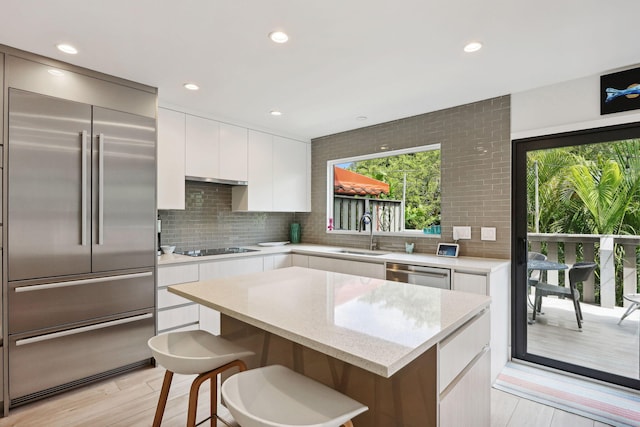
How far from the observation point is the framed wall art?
2447 mm

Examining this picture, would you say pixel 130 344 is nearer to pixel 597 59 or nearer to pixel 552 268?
pixel 552 268

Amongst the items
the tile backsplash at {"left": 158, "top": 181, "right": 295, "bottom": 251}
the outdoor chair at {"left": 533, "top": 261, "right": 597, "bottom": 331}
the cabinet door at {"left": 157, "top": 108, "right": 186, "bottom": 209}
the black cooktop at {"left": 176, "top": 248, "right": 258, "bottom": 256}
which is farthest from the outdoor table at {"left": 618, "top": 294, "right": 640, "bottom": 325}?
the cabinet door at {"left": 157, "top": 108, "right": 186, "bottom": 209}

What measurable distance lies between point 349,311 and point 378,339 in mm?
335

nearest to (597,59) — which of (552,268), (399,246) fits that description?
(552,268)

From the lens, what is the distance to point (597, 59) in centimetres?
237

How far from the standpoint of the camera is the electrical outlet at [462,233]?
130 inches

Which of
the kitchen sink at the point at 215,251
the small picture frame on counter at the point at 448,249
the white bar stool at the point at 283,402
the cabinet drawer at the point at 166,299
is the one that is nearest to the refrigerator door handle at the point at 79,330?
the cabinet drawer at the point at 166,299

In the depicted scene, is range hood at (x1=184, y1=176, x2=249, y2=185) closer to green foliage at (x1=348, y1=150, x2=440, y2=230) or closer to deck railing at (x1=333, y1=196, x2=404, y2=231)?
deck railing at (x1=333, y1=196, x2=404, y2=231)

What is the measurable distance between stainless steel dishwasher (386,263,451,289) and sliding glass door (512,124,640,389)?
743mm

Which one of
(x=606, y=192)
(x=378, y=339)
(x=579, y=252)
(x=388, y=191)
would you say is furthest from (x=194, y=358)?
(x=388, y=191)

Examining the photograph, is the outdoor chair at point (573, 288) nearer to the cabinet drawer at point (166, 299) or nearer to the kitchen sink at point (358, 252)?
the kitchen sink at point (358, 252)

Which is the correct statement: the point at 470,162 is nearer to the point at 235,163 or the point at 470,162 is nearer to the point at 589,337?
the point at 589,337

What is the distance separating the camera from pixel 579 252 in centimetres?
278

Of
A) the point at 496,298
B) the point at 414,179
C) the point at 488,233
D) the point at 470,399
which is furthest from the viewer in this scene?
the point at 414,179
